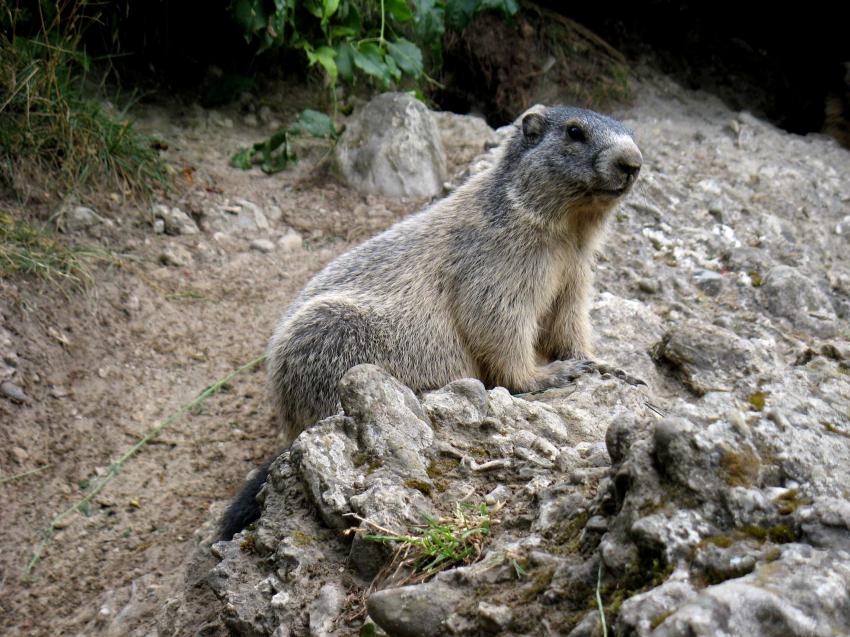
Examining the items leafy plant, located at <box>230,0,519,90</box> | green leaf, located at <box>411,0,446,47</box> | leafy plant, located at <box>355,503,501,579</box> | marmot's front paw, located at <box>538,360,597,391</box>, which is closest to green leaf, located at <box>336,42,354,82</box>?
leafy plant, located at <box>230,0,519,90</box>

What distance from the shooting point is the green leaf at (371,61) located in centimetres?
837

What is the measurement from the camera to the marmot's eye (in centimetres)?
527

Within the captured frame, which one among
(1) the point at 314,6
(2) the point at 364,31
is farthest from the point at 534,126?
(2) the point at 364,31

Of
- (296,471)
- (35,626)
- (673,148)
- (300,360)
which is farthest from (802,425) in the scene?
(673,148)

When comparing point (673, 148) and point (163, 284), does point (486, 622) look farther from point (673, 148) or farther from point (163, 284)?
point (673, 148)

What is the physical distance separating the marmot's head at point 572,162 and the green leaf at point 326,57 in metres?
3.04

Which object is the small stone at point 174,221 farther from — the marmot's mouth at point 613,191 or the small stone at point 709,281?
the small stone at point 709,281

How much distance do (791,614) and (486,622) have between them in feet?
2.82

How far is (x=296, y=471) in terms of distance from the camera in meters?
3.72

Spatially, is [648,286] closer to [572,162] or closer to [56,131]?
[572,162]

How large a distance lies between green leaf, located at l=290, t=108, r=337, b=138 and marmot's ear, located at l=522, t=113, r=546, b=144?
3388 mm

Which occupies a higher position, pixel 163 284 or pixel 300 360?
pixel 300 360

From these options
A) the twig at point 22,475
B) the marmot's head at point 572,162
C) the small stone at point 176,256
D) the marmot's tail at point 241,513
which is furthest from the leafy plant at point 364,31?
the marmot's tail at point 241,513

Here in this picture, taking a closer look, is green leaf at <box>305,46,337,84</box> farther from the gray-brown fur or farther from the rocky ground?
the gray-brown fur
